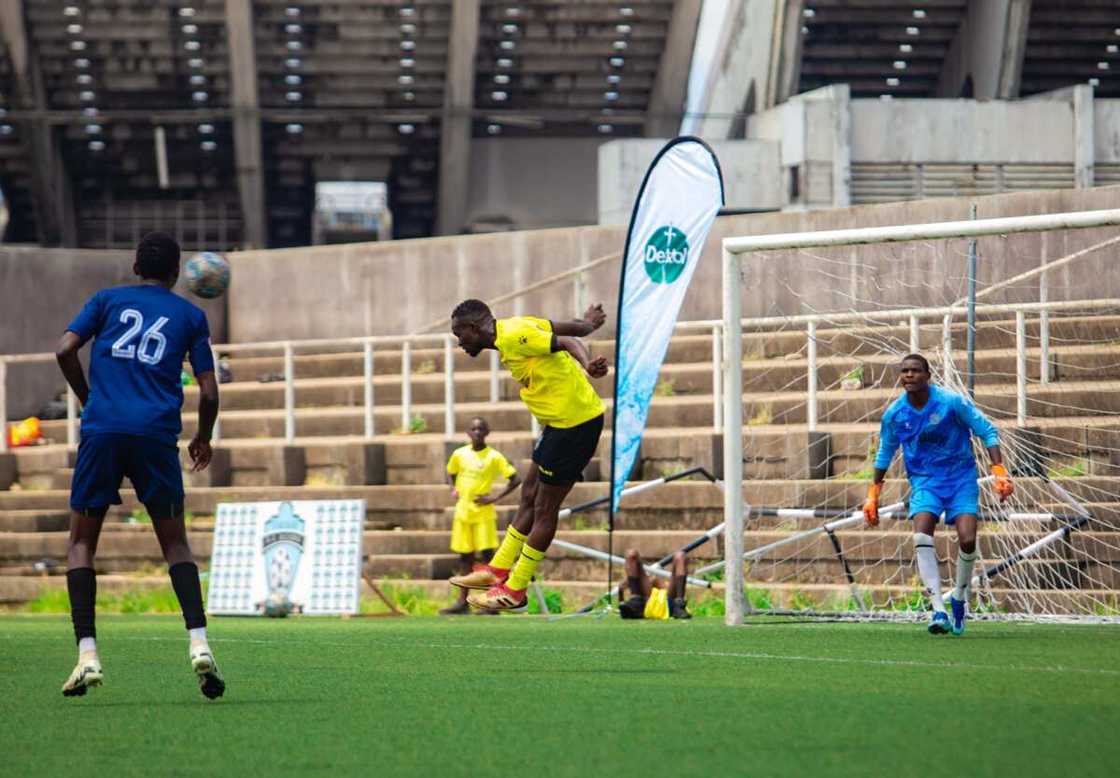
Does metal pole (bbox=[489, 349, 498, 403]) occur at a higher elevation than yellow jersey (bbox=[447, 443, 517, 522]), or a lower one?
higher

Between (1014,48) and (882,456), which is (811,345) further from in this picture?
(1014,48)

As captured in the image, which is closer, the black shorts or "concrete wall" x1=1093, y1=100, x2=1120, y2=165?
the black shorts

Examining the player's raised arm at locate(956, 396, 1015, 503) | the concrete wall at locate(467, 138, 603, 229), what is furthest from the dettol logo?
the concrete wall at locate(467, 138, 603, 229)

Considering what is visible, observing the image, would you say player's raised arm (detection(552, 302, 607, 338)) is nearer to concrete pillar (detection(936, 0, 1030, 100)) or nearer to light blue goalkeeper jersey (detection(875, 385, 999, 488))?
light blue goalkeeper jersey (detection(875, 385, 999, 488))

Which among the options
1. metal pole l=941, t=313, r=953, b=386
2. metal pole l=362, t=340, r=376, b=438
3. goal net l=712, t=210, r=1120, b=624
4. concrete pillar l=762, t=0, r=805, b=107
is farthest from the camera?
concrete pillar l=762, t=0, r=805, b=107

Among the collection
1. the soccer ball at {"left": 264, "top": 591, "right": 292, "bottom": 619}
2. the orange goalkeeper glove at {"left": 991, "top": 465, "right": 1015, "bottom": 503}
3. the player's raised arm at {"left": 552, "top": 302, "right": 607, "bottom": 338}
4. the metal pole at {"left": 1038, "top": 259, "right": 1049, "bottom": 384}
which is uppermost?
the metal pole at {"left": 1038, "top": 259, "right": 1049, "bottom": 384}

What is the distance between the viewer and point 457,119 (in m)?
36.2

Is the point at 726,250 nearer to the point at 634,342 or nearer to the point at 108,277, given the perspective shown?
the point at 634,342

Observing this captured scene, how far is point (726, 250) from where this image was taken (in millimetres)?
12758

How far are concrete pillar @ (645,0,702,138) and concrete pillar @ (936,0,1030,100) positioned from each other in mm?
4881

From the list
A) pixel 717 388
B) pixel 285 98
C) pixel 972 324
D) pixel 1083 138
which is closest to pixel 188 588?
pixel 972 324

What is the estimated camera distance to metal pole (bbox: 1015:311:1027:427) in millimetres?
15617

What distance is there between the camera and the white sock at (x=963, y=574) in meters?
11.4

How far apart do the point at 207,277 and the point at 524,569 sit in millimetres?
7995
